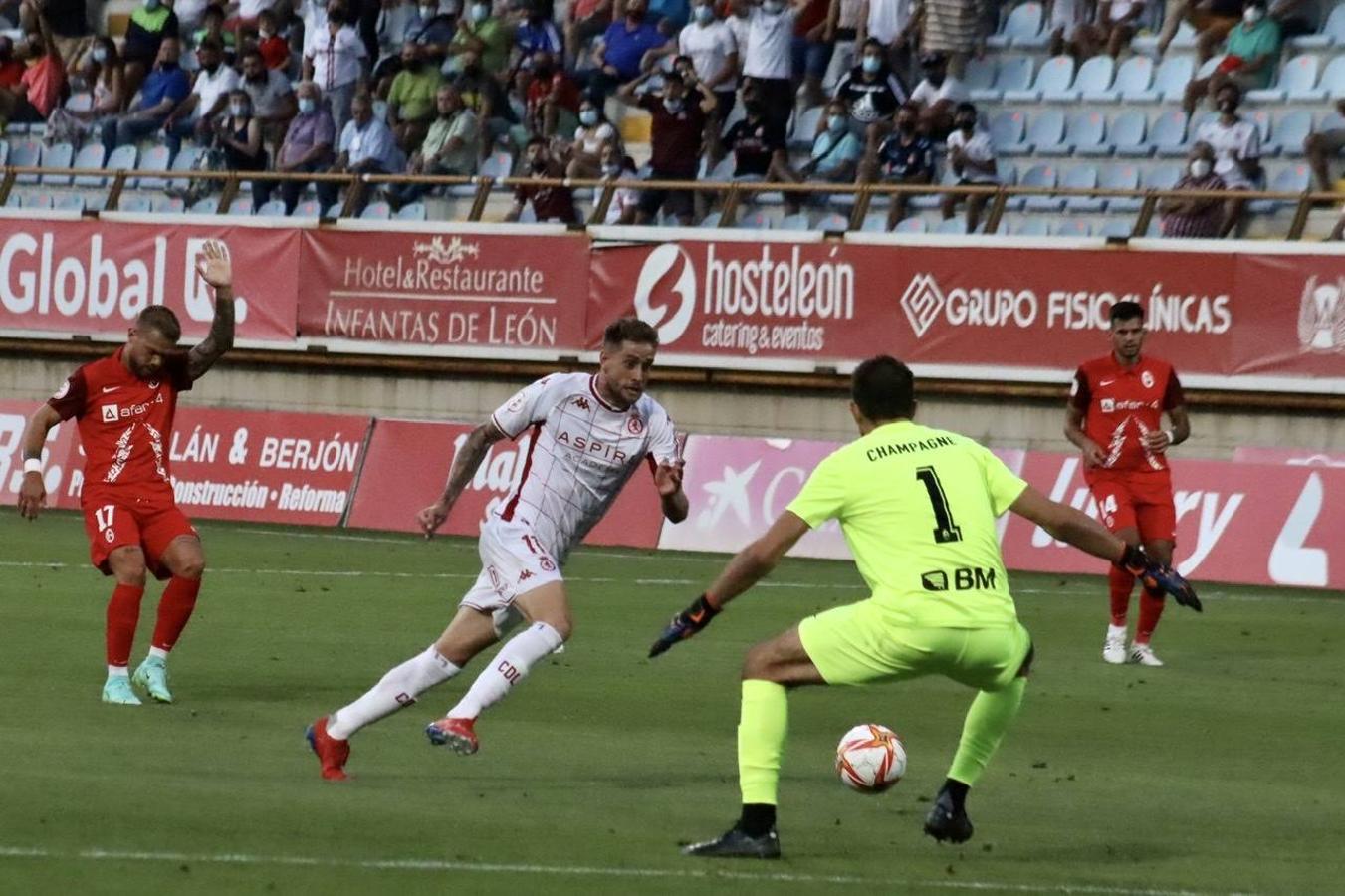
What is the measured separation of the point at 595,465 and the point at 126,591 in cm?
284

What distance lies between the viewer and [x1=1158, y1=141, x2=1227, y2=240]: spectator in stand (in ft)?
78.3

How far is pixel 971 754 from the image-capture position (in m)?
8.94

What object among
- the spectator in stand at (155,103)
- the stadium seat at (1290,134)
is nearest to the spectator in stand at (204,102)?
the spectator in stand at (155,103)

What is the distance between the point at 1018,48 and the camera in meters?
27.4

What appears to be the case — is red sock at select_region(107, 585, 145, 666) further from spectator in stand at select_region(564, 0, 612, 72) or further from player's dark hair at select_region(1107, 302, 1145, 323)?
spectator in stand at select_region(564, 0, 612, 72)

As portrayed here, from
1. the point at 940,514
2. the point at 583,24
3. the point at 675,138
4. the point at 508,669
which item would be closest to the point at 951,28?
the point at 675,138

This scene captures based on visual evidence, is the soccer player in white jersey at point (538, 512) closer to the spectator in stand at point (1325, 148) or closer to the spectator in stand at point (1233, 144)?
the spectator in stand at point (1233, 144)

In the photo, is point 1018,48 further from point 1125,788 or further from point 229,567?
point 1125,788

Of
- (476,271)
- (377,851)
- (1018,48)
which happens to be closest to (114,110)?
(476,271)

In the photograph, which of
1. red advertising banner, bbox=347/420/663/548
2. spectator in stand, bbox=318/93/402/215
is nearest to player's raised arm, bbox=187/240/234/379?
red advertising banner, bbox=347/420/663/548

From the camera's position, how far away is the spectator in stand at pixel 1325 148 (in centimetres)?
2400

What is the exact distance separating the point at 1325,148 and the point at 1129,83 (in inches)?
115

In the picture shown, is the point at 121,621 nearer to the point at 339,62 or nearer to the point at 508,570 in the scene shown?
the point at 508,570

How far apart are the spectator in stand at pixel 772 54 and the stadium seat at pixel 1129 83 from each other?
320cm
